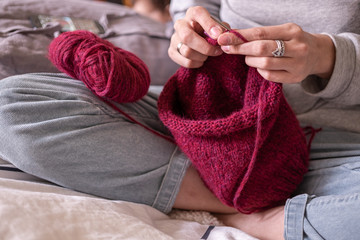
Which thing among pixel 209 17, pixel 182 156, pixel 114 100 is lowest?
pixel 182 156

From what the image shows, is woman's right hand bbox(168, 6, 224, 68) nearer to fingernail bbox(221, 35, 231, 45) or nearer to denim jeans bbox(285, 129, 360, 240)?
fingernail bbox(221, 35, 231, 45)

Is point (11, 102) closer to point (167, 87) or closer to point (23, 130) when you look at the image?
point (23, 130)

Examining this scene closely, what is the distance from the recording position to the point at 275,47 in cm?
51

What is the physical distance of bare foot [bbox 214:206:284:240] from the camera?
2.03 feet

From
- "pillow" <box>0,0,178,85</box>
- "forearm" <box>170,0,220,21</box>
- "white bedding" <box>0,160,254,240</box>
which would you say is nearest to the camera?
"white bedding" <box>0,160,254,240</box>

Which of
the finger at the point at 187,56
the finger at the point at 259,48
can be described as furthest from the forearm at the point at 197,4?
the finger at the point at 259,48

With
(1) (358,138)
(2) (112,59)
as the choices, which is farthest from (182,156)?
(1) (358,138)

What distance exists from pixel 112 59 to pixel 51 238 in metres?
0.32

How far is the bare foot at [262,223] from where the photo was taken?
62 cm

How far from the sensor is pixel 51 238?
0.44 m

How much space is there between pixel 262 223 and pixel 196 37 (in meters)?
0.40

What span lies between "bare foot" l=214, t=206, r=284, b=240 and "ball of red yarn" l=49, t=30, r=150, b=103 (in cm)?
34

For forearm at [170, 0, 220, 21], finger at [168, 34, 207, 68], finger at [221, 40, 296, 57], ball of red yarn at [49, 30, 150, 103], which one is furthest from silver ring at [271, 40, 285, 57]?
forearm at [170, 0, 220, 21]

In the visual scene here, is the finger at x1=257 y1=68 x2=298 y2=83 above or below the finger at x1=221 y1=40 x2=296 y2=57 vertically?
below
